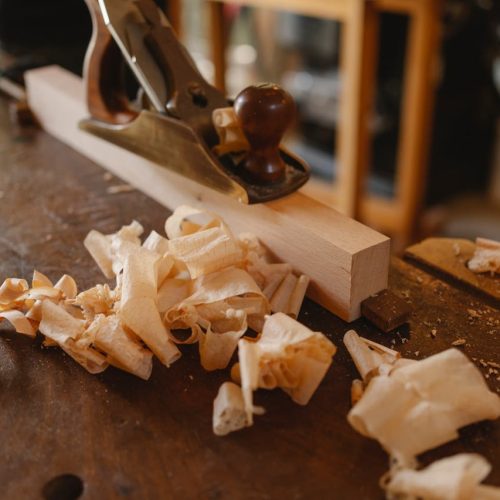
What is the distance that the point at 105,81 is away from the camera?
134 cm

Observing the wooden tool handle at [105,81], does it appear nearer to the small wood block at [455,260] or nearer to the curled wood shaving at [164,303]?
the curled wood shaving at [164,303]

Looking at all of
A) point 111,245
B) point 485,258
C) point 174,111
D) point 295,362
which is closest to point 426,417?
point 295,362

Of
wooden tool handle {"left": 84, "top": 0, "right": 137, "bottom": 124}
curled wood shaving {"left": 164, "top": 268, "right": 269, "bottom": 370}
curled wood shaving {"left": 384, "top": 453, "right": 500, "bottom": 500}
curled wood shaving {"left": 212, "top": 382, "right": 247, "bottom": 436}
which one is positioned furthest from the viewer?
wooden tool handle {"left": 84, "top": 0, "right": 137, "bottom": 124}

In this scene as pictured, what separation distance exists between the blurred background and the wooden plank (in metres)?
0.88

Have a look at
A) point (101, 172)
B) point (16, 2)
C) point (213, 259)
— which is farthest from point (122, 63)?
point (16, 2)

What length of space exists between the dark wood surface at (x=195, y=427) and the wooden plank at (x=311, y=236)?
0.05 metres

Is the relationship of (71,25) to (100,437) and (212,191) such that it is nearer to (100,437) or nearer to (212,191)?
(212,191)

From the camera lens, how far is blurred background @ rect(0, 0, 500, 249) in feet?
7.47

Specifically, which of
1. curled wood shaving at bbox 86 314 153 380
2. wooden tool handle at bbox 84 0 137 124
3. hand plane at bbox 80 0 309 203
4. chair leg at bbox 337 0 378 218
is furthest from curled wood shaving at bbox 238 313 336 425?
chair leg at bbox 337 0 378 218

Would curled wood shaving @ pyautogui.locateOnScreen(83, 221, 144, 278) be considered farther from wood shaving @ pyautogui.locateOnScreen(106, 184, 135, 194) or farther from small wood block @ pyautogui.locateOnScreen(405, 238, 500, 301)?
small wood block @ pyautogui.locateOnScreen(405, 238, 500, 301)

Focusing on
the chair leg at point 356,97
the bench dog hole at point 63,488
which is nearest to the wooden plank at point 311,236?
the bench dog hole at point 63,488

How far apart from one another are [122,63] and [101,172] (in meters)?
0.24

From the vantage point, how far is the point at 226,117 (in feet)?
3.59

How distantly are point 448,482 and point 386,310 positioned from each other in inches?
12.8
